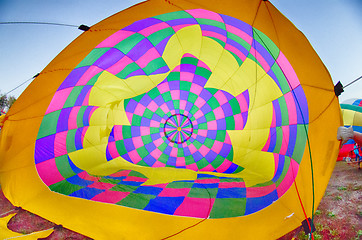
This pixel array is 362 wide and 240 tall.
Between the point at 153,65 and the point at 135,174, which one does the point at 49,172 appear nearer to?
the point at 135,174

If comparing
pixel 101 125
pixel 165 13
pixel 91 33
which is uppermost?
pixel 165 13

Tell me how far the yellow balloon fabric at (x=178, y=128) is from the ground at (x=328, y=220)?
91mm

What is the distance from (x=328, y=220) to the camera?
2260 mm

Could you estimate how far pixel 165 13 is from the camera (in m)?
2.17

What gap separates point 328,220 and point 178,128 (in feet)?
8.88

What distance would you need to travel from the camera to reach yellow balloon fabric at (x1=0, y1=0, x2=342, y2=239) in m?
2.00

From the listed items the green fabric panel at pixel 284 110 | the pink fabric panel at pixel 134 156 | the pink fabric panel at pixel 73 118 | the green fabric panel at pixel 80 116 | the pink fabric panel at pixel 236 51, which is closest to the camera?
the green fabric panel at pixel 284 110

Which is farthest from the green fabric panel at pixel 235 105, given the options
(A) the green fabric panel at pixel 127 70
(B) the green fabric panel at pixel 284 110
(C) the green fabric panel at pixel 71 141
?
(C) the green fabric panel at pixel 71 141

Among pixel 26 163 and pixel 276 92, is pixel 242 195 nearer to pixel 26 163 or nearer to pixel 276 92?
pixel 276 92

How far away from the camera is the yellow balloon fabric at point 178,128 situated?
2.00 m

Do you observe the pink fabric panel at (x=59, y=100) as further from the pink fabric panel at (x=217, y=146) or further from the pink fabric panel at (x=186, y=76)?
the pink fabric panel at (x=217, y=146)

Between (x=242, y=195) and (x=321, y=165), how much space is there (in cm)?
93

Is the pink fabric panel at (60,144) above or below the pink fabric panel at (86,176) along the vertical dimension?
above

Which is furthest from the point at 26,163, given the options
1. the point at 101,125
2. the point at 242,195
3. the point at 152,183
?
the point at 242,195
